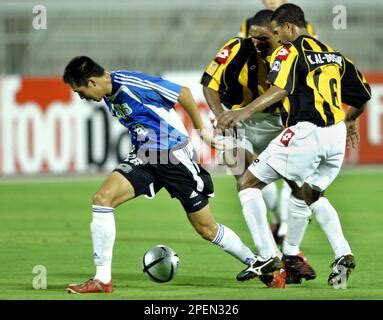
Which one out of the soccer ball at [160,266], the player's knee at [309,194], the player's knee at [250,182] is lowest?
the soccer ball at [160,266]

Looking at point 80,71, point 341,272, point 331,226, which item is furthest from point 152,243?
point 80,71

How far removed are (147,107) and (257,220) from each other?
4.22 feet

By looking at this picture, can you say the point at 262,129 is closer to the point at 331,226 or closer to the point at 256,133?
the point at 256,133

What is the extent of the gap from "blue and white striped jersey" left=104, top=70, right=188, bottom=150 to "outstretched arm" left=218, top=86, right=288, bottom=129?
0.57 metres

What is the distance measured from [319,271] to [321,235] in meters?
2.98

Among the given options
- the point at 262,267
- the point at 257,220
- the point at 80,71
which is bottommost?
the point at 262,267

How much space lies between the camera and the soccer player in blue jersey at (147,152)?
28.7 ft

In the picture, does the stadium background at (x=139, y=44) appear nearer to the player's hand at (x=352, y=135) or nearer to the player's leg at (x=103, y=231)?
the player's hand at (x=352, y=135)

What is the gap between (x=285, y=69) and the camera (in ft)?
28.8

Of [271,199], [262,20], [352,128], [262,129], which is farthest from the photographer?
[271,199]

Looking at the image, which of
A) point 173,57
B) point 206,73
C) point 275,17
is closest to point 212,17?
point 173,57

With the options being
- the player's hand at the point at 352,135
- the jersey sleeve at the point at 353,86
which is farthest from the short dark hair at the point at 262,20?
the player's hand at the point at 352,135

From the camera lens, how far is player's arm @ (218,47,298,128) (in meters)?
8.66

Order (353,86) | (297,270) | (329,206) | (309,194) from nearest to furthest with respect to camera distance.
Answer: (329,206) < (309,194) < (297,270) < (353,86)
